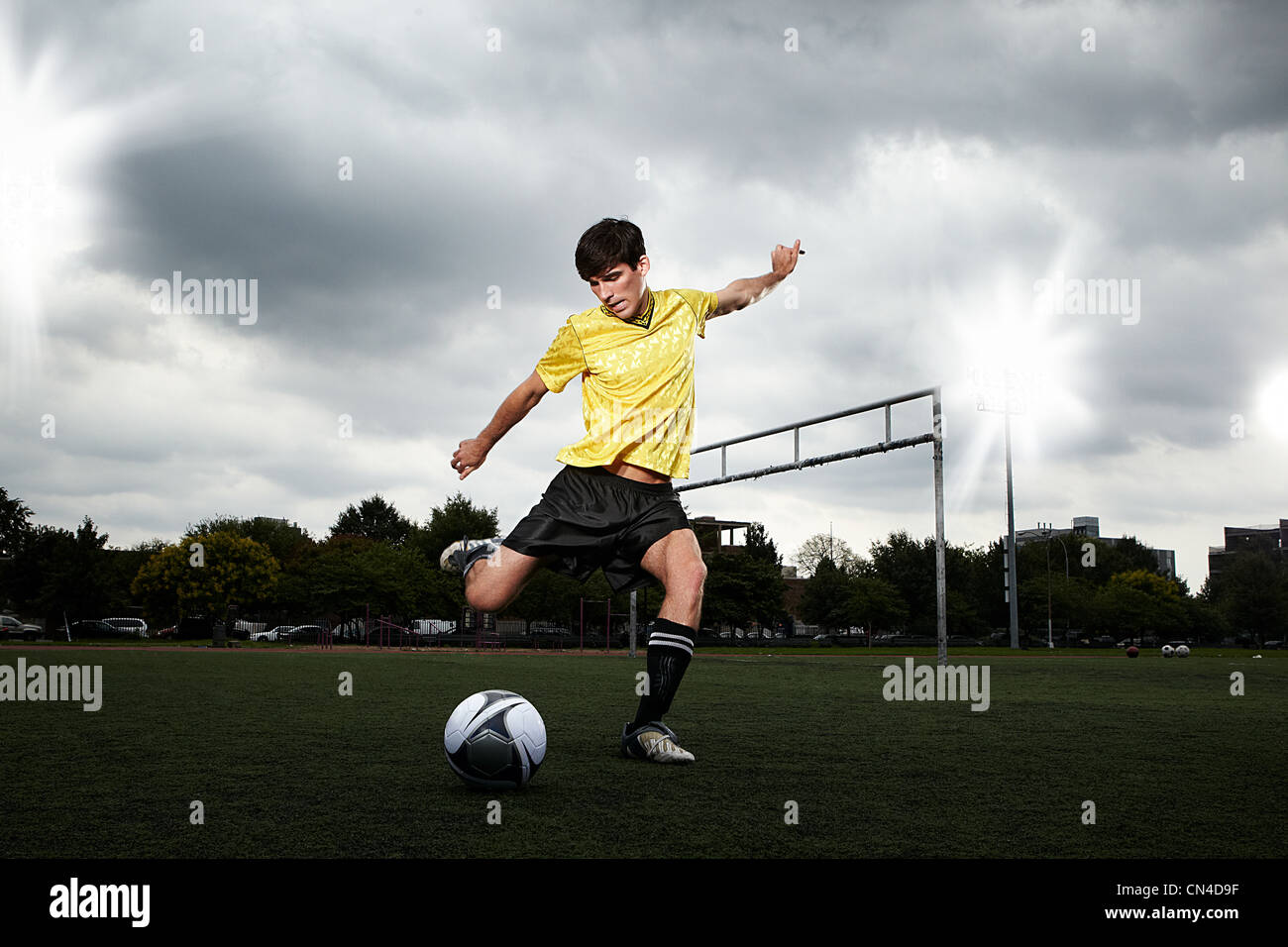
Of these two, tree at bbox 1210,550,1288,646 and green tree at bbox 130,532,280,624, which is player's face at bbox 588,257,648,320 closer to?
green tree at bbox 130,532,280,624

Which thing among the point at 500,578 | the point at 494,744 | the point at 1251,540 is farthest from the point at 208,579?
the point at 1251,540

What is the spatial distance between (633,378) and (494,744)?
2.06 m

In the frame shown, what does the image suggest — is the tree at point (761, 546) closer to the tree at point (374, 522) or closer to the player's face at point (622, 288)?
the tree at point (374, 522)

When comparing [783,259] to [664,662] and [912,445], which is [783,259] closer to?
[664,662]

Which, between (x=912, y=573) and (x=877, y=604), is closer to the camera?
(x=877, y=604)

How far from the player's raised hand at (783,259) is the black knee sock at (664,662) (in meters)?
2.21

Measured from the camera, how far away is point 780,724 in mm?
6789

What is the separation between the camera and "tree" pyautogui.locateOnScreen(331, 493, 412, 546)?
93312 millimetres

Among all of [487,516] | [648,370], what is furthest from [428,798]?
[487,516]

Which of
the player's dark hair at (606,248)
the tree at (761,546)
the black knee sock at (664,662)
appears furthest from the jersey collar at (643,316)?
the tree at (761,546)

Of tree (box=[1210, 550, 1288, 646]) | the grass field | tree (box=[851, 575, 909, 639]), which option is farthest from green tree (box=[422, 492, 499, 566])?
the grass field

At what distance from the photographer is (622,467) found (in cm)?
514

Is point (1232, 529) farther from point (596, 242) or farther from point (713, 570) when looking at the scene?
point (596, 242)

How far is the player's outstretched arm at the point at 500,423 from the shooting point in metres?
5.40
